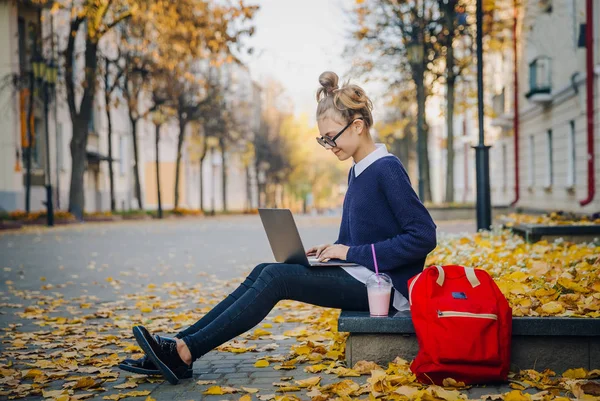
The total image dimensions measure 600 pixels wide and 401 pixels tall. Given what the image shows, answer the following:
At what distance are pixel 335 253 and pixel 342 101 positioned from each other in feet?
2.80

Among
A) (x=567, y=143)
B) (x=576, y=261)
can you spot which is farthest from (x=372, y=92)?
(x=576, y=261)

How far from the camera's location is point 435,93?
3030 centimetres

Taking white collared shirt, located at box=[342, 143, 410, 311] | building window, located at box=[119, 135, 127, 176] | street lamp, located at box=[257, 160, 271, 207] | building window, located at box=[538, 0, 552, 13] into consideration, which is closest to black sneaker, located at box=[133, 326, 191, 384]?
white collared shirt, located at box=[342, 143, 410, 311]

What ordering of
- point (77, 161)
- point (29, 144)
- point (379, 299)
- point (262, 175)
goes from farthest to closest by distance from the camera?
point (262, 175) → point (29, 144) → point (77, 161) → point (379, 299)

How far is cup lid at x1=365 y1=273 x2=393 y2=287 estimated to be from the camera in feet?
14.4

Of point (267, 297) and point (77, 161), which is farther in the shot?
point (77, 161)

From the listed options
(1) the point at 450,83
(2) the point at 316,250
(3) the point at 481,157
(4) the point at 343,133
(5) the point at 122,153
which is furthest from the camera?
(5) the point at 122,153

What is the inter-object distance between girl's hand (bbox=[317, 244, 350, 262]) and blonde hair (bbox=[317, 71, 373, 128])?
2.35ft

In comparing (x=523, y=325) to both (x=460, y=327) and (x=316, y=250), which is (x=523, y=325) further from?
(x=316, y=250)

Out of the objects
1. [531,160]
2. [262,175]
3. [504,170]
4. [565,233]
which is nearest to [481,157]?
[565,233]

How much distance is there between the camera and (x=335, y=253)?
4.49 m

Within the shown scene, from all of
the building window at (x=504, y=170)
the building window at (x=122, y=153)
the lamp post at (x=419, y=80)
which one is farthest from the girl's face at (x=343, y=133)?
the building window at (x=122, y=153)

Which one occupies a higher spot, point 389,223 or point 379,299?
point 389,223

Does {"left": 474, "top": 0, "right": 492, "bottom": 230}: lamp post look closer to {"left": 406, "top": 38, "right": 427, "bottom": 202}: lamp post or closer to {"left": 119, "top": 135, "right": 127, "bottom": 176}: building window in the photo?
{"left": 406, "top": 38, "right": 427, "bottom": 202}: lamp post
